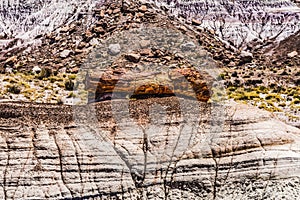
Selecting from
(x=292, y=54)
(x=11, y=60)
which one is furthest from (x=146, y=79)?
(x=292, y=54)

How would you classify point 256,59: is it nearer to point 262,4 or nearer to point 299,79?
point 299,79

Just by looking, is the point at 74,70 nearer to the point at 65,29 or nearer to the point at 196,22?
the point at 65,29

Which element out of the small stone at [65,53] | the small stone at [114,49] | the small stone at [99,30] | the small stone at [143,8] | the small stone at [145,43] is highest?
the small stone at [143,8]

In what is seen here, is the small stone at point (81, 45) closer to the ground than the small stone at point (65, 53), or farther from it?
farther from it

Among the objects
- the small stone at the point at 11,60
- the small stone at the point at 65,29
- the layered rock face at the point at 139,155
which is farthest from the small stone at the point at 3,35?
the layered rock face at the point at 139,155

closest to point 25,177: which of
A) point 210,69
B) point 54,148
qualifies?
point 54,148

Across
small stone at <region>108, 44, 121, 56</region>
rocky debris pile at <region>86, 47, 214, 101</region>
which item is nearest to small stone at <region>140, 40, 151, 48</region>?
rocky debris pile at <region>86, 47, 214, 101</region>

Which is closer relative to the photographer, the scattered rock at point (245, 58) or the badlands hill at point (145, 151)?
the badlands hill at point (145, 151)

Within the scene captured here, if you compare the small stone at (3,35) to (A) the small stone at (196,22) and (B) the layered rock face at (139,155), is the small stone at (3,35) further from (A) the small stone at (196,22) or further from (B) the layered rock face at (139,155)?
(B) the layered rock face at (139,155)
